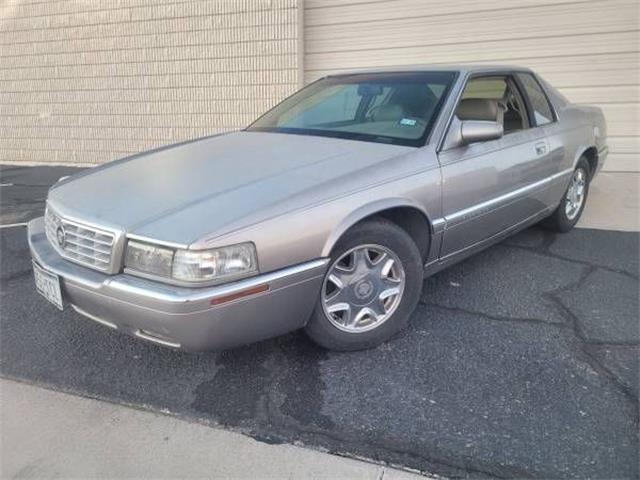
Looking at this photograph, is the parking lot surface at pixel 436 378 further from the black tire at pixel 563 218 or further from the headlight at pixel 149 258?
the black tire at pixel 563 218

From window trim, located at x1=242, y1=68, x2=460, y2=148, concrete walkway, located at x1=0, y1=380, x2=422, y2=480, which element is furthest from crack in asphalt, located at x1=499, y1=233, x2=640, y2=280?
concrete walkway, located at x1=0, y1=380, x2=422, y2=480

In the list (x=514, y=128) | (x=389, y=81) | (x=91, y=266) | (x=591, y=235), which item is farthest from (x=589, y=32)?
(x=91, y=266)

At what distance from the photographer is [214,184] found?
2615 millimetres

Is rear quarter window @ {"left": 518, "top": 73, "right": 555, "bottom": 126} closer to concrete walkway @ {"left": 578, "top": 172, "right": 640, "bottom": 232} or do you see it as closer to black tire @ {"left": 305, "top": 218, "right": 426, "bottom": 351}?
concrete walkway @ {"left": 578, "top": 172, "right": 640, "bottom": 232}

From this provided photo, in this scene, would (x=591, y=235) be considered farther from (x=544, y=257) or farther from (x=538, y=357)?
(x=538, y=357)

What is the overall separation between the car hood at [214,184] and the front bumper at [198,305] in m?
0.23

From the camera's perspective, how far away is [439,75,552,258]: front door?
10.1 feet

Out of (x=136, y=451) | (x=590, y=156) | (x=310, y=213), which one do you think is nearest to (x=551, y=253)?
(x=590, y=156)

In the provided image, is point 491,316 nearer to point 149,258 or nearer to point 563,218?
point 563,218

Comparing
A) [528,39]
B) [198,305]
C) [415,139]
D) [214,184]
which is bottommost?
[198,305]

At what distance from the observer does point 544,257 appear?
165 inches

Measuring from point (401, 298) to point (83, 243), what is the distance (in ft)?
5.33

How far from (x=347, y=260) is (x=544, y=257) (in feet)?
7.23

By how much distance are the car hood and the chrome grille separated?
49 millimetres
